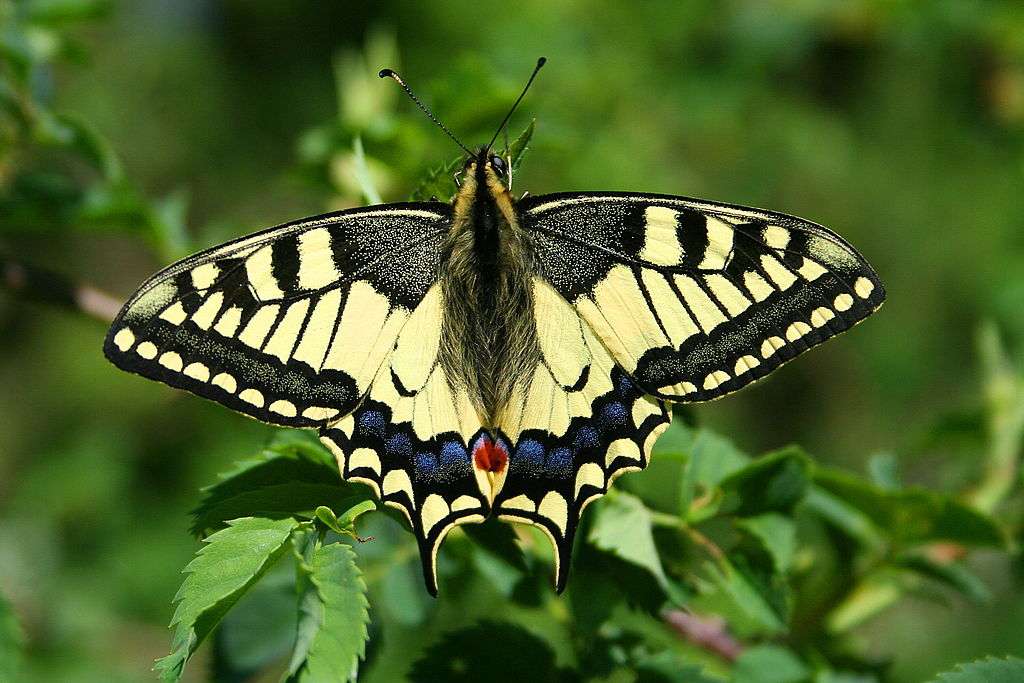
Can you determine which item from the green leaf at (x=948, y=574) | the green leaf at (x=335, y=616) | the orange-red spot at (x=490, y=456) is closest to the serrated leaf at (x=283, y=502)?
the green leaf at (x=335, y=616)

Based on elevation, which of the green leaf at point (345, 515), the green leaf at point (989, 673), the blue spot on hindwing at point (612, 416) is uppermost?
the blue spot on hindwing at point (612, 416)

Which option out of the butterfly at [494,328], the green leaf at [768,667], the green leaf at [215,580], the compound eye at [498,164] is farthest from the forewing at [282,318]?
the green leaf at [768,667]

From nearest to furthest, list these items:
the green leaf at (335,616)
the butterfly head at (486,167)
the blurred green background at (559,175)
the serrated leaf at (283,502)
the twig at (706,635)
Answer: the green leaf at (335,616)
the serrated leaf at (283,502)
the butterfly head at (486,167)
the twig at (706,635)
the blurred green background at (559,175)

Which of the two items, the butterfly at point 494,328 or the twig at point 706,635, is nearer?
the butterfly at point 494,328

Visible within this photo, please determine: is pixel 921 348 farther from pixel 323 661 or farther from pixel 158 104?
pixel 158 104

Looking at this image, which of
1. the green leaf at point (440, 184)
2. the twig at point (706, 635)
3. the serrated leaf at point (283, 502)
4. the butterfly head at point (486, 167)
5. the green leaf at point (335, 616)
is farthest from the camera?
the twig at point (706, 635)

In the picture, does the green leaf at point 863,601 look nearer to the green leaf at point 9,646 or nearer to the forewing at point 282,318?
the forewing at point 282,318

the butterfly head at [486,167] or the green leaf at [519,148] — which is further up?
the butterfly head at [486,167]
